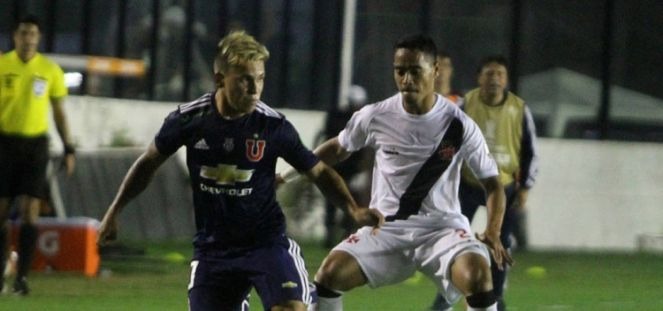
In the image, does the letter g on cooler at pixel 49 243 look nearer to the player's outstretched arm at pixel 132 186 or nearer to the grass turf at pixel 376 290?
the grass turf at pixel 376 290

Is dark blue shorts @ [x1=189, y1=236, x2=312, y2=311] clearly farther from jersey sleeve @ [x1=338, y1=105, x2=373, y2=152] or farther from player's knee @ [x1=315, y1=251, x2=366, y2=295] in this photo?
jersey sleeve @ [x1=338, y1=105, x2=373, y2=152]

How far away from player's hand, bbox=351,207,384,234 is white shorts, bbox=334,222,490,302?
0.54 m

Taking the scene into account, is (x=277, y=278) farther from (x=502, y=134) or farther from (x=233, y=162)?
(x=502, y=134)

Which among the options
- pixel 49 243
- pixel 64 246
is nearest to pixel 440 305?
pixel 64 246

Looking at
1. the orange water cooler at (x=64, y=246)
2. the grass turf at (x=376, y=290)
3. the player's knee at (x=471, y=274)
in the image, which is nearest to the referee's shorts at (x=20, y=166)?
the grass turf at (x=376, y=290)

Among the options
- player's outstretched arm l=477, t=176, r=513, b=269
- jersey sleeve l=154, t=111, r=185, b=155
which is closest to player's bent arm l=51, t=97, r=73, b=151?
player's outstretched arm l=477, t=176, r=513, b=269

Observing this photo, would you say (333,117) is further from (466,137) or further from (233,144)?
(233,144)

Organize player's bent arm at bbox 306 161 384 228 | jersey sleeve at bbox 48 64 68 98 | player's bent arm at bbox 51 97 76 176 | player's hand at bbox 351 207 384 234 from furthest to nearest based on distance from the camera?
jersey sleeve at bbox 48 64 68 98
player's bent arm at bbox 51 97 76 176
player's hand at bbox 351 207 384 234
player's bent arm at bbox 306 161 384 228

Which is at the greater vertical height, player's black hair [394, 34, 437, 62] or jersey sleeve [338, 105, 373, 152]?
player's black hair [394, 34, 437, 62]

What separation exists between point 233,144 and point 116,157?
38.3ft

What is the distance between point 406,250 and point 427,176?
40 cm

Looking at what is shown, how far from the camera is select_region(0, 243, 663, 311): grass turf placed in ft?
46.3

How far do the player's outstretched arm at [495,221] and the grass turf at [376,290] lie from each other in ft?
Answer: 12.0

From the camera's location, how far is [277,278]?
Answer: 8.98m
